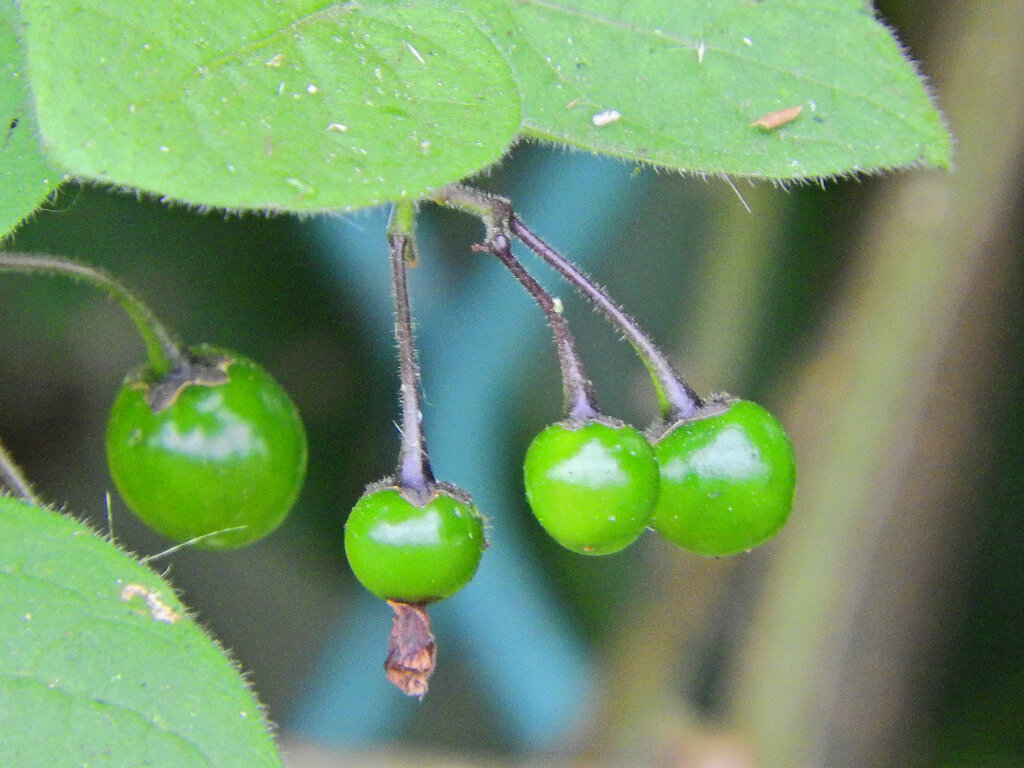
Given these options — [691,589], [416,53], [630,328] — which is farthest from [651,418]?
[416,53]

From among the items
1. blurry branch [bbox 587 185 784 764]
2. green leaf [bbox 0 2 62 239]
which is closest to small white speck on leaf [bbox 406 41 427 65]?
green leaf [bbox 0 2 62 239]

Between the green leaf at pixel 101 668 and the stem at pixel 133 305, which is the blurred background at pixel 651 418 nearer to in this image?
the stem at pixel 133 305

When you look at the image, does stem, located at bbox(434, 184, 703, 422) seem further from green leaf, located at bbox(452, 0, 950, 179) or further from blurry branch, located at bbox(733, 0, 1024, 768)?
blurry branch, located at bbox(733, 0, 1024, 768)

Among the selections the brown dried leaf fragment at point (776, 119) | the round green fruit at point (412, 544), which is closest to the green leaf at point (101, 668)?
the round green fruit at point (412, 544)

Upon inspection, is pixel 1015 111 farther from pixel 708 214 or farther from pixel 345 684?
pixel 345 684

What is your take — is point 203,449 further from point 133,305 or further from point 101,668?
point 101,668

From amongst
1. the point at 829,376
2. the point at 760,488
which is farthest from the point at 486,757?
the point at 760,488
